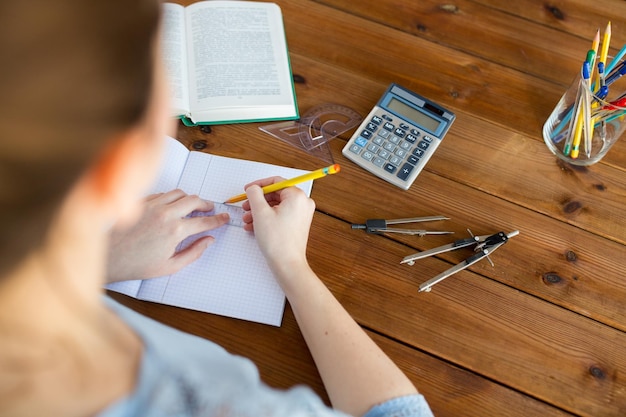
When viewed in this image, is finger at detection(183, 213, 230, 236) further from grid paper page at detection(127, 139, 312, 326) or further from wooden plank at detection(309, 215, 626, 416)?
wooden plank at detection(309, 215, 626, 416)

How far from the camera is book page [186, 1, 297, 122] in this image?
0.87m

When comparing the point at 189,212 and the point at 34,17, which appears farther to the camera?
the point at 189,212

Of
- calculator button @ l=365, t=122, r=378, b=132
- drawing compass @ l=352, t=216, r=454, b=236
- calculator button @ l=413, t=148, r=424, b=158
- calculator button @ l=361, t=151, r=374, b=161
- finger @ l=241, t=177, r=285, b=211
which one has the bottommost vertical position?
finger @ l=241, t=177, r=285, b=211

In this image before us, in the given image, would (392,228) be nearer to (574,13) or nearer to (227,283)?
(227,283)

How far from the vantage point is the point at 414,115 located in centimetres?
88

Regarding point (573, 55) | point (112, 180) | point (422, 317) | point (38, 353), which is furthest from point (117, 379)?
point (573, 55)

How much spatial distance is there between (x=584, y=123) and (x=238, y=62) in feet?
1.87

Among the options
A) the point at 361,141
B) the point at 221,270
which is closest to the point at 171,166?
the point at 221,270

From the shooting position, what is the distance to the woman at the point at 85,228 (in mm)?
279

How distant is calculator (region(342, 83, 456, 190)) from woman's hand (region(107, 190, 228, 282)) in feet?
0.82

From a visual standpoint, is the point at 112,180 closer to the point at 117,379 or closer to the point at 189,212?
the point at 117,379

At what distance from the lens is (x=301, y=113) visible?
35.0 inches

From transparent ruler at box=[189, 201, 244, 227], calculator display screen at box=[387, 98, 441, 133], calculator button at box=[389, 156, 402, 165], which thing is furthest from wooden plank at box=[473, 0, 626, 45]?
transparent ruler at box=[189, 201, 244, 227]

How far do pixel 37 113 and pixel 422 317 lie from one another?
58 centimetres
